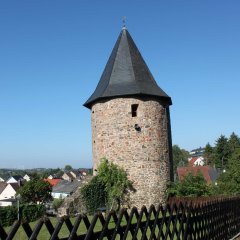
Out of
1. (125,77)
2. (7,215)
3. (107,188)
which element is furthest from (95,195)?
(7,215)

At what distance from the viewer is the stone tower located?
21.2m

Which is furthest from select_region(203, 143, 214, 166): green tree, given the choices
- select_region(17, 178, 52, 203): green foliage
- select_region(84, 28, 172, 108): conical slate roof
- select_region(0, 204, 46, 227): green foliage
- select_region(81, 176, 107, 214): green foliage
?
select_region(81, 176, 107, 214): green foliage

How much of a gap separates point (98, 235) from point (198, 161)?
10630 centimetres

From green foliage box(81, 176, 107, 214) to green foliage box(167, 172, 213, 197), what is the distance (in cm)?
394

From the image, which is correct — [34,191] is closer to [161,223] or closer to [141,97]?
[141,97]

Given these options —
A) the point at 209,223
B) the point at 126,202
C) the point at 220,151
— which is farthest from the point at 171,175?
the point at 220,151

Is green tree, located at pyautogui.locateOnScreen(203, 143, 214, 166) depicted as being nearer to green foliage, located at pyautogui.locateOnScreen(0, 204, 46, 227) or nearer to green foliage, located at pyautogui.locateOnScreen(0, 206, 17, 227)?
green foliage, located at pyautogui.locateOnScreen(0, 204, 46, 227)

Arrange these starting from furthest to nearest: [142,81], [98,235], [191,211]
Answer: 1. [142,81]
2. [191,211]
3. [98,235]

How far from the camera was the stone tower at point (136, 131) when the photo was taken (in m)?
21.2

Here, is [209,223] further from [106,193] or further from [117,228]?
[106,193]

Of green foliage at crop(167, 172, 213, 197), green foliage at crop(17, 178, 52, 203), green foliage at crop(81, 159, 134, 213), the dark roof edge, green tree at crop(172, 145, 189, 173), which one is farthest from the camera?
green tree at crop(172, 145, 189, 173)

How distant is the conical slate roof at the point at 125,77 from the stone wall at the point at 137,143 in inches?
19.5

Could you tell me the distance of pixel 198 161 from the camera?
108 metres

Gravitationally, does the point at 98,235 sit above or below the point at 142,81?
below
